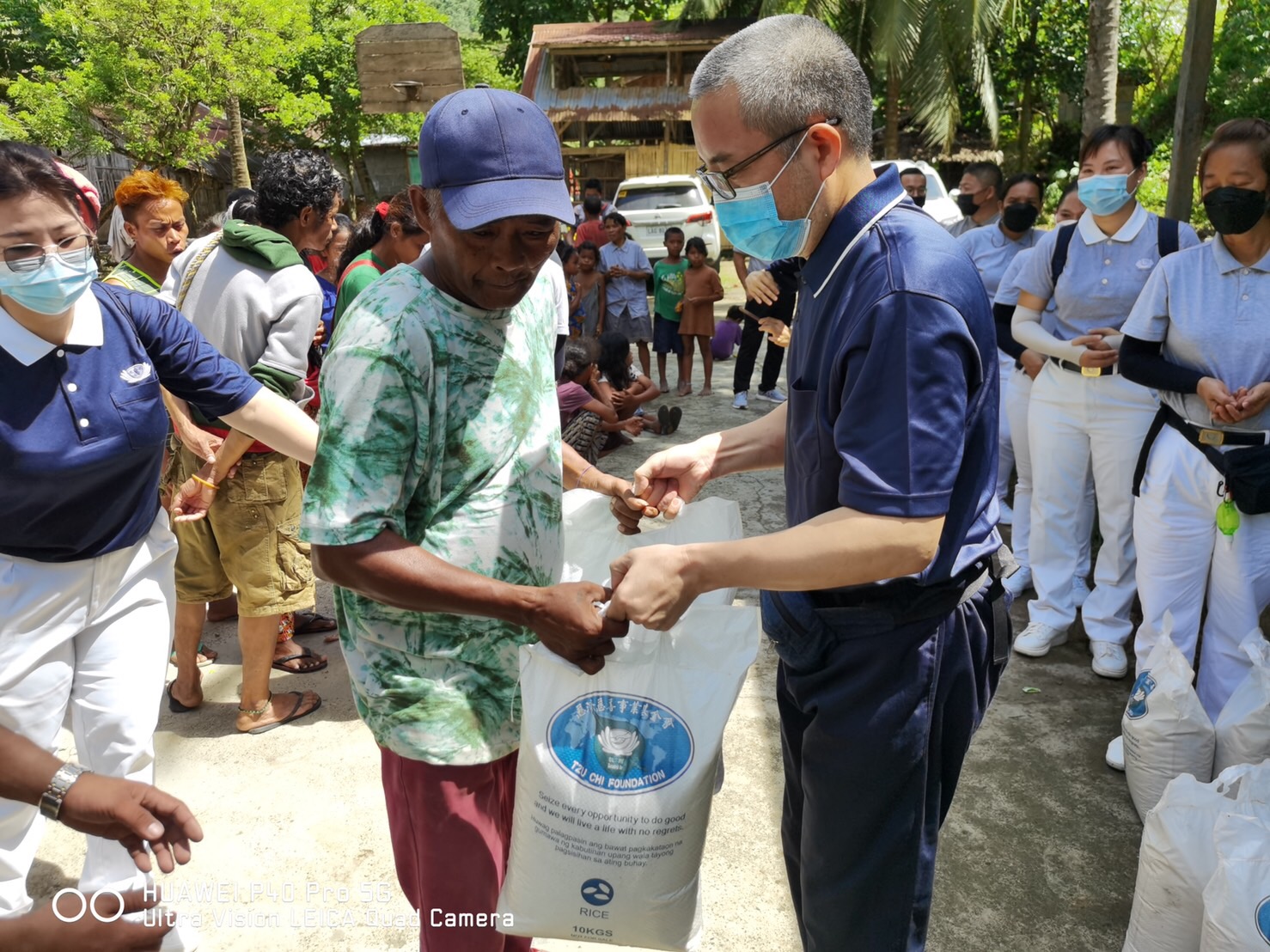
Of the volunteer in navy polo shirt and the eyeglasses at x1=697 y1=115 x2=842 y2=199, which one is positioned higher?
the eyeglasses at x1=697 y1=115 x2=842 y2=199

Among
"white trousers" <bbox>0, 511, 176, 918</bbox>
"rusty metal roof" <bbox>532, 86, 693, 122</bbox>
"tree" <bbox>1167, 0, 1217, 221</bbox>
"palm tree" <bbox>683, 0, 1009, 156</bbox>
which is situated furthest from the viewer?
"rusty metal roof" <bbox>532, 86, 693, 122</bbox>

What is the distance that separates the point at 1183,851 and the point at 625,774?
54.6 inches

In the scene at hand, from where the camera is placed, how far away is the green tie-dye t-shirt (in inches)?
57.4

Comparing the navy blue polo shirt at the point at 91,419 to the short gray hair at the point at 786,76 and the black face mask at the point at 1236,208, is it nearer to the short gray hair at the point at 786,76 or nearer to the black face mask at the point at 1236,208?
the short gray hair at the point at 786,76

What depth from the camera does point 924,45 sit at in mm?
17828

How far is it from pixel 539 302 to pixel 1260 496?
Answer: 7.44ft

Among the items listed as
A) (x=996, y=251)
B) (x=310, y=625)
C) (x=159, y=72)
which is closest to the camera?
(x=310, y=625)

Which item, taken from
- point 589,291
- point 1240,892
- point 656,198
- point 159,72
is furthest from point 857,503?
point 159,72

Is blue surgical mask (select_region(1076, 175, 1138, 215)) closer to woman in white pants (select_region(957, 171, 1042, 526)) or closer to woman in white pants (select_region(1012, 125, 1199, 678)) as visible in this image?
woman in white pants (select_region(1012, 125, 1199, 678))

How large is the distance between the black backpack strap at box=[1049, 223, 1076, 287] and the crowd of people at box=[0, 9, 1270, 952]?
729 millimetres

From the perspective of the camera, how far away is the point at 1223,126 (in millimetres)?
2834

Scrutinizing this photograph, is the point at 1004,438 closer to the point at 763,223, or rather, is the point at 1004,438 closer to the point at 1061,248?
the point at 1061,248

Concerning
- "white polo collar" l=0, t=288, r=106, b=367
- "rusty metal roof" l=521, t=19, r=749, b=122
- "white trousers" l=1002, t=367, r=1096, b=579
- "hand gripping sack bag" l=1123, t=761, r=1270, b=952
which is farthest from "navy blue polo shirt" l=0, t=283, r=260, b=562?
"rusty metal roof" l=521, t=19, r=749, b=122

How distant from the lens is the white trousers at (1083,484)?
367cm
